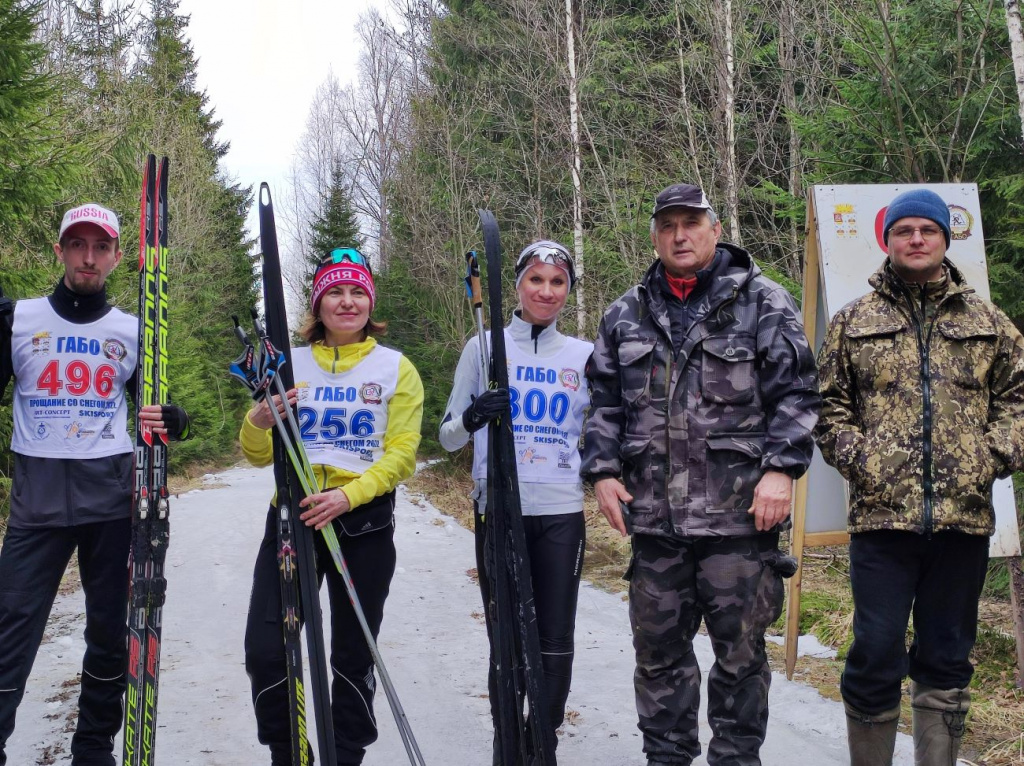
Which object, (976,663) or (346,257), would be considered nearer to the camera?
(346,257)

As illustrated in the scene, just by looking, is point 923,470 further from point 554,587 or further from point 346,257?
point 346,257

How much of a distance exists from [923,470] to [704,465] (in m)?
0.69

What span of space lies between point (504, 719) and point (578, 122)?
12449 millimetres

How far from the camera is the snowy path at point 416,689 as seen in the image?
3.67m

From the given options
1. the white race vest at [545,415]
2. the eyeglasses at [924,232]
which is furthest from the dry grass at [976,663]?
the eyeglasses at [924,232]

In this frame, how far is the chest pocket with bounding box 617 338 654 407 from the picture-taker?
9.46 ft

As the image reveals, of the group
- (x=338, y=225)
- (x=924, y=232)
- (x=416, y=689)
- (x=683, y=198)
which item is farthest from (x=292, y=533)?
(x=338, y=225)

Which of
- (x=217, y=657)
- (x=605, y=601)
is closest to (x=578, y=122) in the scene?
(x=605, y=601)

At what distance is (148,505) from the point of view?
10.0 feet

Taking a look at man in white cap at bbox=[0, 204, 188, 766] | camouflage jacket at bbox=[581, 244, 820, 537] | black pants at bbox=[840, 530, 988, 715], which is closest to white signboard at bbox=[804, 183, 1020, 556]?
black pants at bbox=[840, 530, 988, 715]

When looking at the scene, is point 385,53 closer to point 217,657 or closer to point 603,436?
point 217,657

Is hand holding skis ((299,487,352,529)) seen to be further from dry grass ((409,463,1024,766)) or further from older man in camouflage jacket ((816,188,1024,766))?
dry grass ((409,463,1024,766))

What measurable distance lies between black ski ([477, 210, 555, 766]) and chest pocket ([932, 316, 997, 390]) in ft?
4.79

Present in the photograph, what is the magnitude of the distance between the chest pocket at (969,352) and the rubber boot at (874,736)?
1.11 metres
